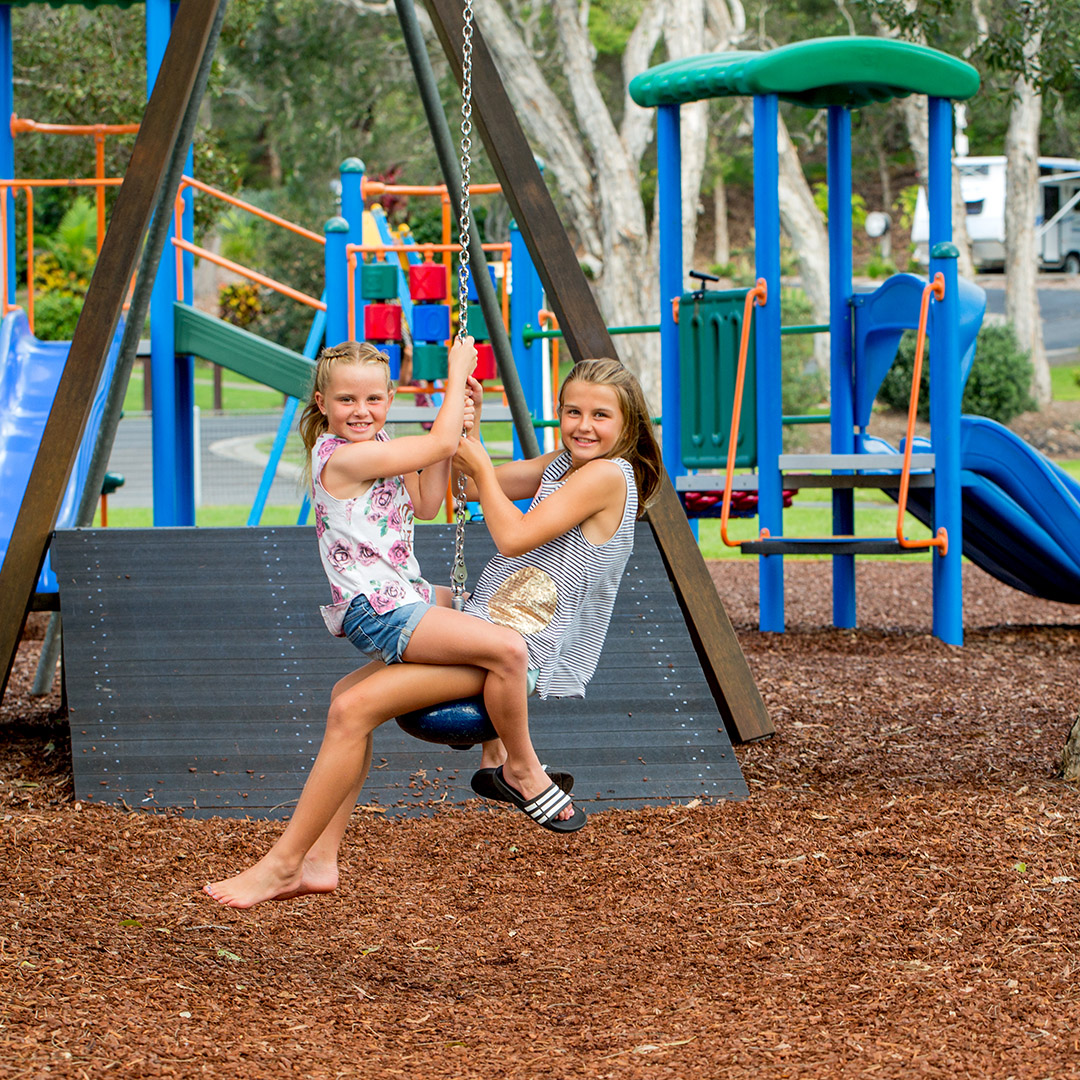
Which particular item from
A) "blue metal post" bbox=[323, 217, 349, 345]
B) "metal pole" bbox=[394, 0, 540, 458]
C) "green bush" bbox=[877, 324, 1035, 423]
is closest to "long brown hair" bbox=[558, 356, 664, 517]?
"metal pole" bbox=[394, 0, 540, 458]

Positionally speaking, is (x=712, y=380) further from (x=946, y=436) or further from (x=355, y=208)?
(x=355, y=208)

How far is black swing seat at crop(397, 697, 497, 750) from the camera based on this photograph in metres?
3.50

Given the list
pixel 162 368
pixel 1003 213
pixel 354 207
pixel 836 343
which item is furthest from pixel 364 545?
pixel 1003 213

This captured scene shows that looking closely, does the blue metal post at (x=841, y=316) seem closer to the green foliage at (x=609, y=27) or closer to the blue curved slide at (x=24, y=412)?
the blue curved slide at (x=24, y=412)

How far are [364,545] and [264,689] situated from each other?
78.1 inches

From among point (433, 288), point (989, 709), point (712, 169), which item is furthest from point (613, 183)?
point (712, 169)

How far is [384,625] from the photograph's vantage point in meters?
3.49

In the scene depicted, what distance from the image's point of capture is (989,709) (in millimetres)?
6809

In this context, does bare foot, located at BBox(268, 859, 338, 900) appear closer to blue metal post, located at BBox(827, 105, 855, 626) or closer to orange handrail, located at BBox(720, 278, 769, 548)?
orange handrail, located at BBox(720, 278, 769, 548)

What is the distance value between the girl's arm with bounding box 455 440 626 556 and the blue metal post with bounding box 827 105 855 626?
19.6ft

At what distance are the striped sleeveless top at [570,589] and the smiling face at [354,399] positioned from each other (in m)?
0.49

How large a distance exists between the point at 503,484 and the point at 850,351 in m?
6.05

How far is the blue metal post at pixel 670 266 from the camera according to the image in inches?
368

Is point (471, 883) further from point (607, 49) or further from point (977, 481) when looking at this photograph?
point (607, 49)
